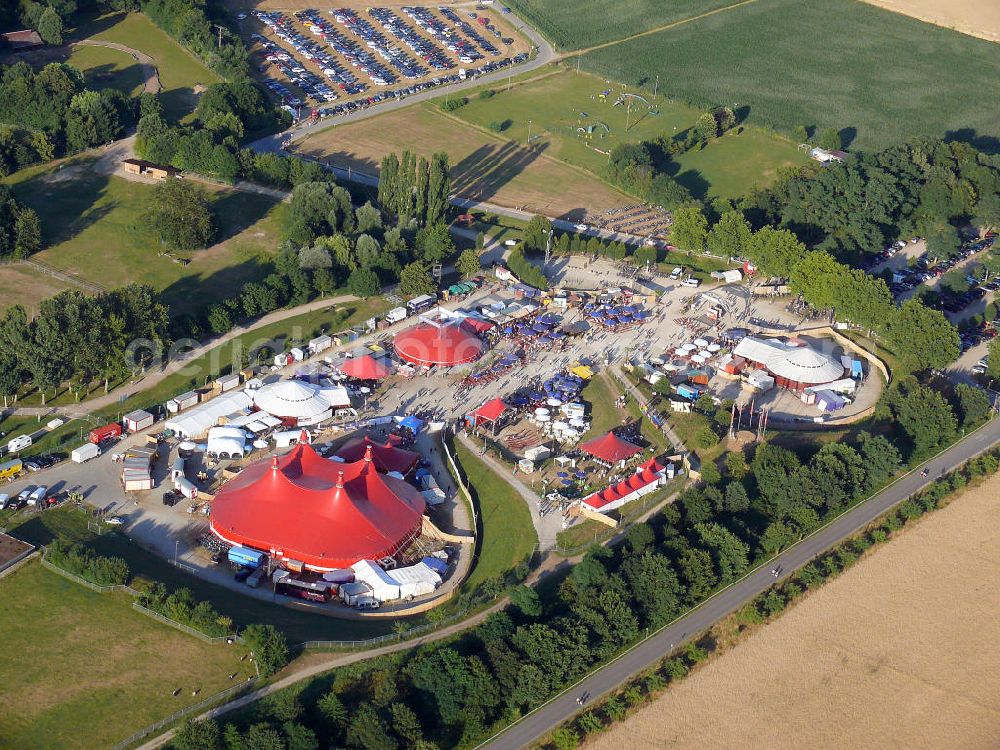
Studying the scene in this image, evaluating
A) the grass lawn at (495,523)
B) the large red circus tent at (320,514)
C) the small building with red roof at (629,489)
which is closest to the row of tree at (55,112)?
the large red circus tent at (320,514)

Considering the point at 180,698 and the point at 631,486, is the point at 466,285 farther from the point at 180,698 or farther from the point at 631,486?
the point at 180,698

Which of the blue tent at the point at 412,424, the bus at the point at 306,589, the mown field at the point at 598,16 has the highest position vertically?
the mown field at the point at 598,16

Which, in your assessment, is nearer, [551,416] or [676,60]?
[551,416]

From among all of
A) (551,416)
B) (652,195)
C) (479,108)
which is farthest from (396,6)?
(551,416)

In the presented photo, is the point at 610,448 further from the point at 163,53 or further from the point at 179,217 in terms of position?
the point at 163,53

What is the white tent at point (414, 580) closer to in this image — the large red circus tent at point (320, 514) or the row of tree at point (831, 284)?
the large red circus tent at point (320, 514)

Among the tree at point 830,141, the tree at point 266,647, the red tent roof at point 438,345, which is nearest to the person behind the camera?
the tree at point 266,647
